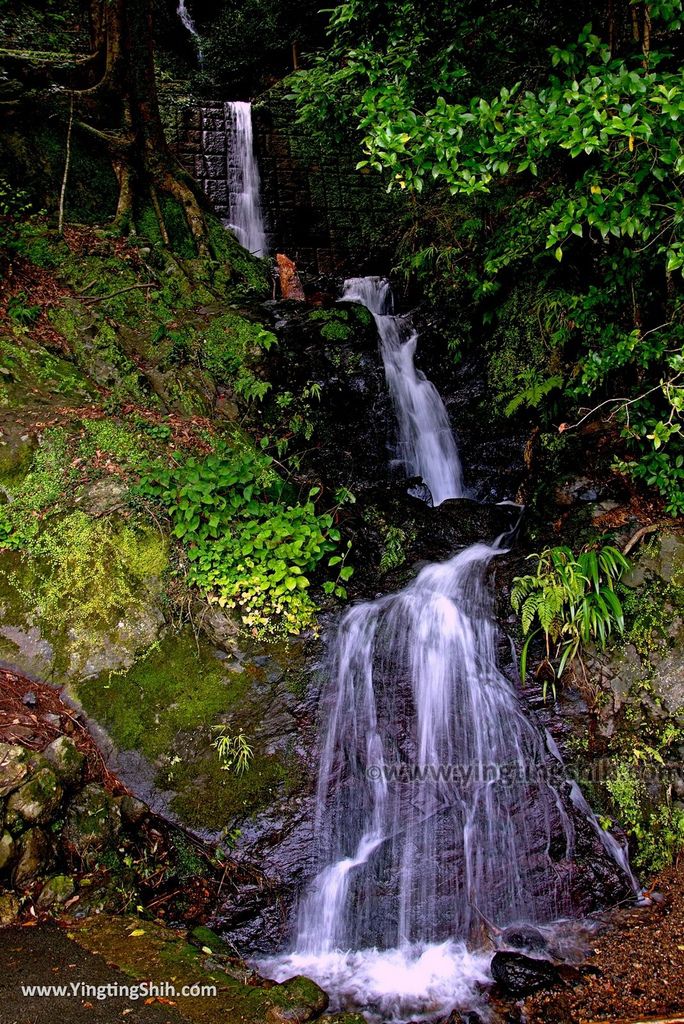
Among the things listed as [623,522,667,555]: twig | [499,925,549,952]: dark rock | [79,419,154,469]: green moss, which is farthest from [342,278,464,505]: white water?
[499,925,549,952]: dark rock

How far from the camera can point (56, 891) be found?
3777 mm

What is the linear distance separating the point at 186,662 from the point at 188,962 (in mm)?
1875

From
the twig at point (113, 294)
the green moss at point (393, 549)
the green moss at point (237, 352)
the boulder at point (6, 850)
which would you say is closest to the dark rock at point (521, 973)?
the boulder at point (6, 850)

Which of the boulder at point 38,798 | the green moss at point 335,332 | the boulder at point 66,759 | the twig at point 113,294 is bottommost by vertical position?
the boulder at point 38,798

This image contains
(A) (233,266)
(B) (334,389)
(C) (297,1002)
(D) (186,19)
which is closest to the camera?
(C) (297,1002)

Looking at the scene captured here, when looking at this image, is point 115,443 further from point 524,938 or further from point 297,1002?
point 524,938

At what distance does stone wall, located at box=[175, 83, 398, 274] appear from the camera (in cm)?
1205

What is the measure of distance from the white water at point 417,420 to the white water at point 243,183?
14.1 ft

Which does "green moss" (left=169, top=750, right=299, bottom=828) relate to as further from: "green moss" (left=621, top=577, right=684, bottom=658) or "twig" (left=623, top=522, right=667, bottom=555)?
"twig" (left=623, top=522, right=667, bottom=555)

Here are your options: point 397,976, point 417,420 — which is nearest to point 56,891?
point 397,976

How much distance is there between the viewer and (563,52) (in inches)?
181

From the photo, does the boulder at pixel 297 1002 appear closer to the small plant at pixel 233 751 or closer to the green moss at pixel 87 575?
the small plant at pixel 233 751

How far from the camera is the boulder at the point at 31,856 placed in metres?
3.75

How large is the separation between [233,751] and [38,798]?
1.23 metres
